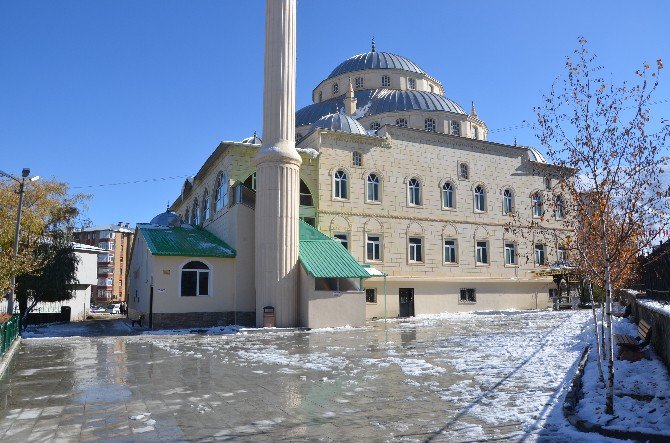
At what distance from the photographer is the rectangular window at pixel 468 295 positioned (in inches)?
1291

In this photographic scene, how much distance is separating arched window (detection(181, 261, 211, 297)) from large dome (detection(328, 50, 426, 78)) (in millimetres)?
25629

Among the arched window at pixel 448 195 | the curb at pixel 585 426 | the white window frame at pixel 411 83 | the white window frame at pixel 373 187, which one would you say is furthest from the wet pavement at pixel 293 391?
the white window frame at pixel 411 83

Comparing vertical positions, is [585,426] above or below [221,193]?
below

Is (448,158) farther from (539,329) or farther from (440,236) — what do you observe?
(539,329)

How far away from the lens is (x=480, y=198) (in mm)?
34438

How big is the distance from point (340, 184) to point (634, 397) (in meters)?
22.3

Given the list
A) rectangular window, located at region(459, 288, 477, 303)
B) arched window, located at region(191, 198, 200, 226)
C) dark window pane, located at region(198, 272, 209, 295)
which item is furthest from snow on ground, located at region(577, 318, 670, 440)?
arched window, located at region(191, 198, 200, 226)

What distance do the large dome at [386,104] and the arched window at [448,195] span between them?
8589mm

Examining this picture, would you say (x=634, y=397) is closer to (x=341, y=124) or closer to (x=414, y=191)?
(x=414, y=191)

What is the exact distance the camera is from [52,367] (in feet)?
41.0

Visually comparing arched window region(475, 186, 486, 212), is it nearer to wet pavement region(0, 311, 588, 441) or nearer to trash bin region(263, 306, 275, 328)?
trash bin region(263, 306, 275, 328)

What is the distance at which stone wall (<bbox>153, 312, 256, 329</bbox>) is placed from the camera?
2373cm

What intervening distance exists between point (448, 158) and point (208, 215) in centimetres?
1498

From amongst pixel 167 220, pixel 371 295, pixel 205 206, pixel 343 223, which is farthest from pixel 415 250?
pixel 167 220
